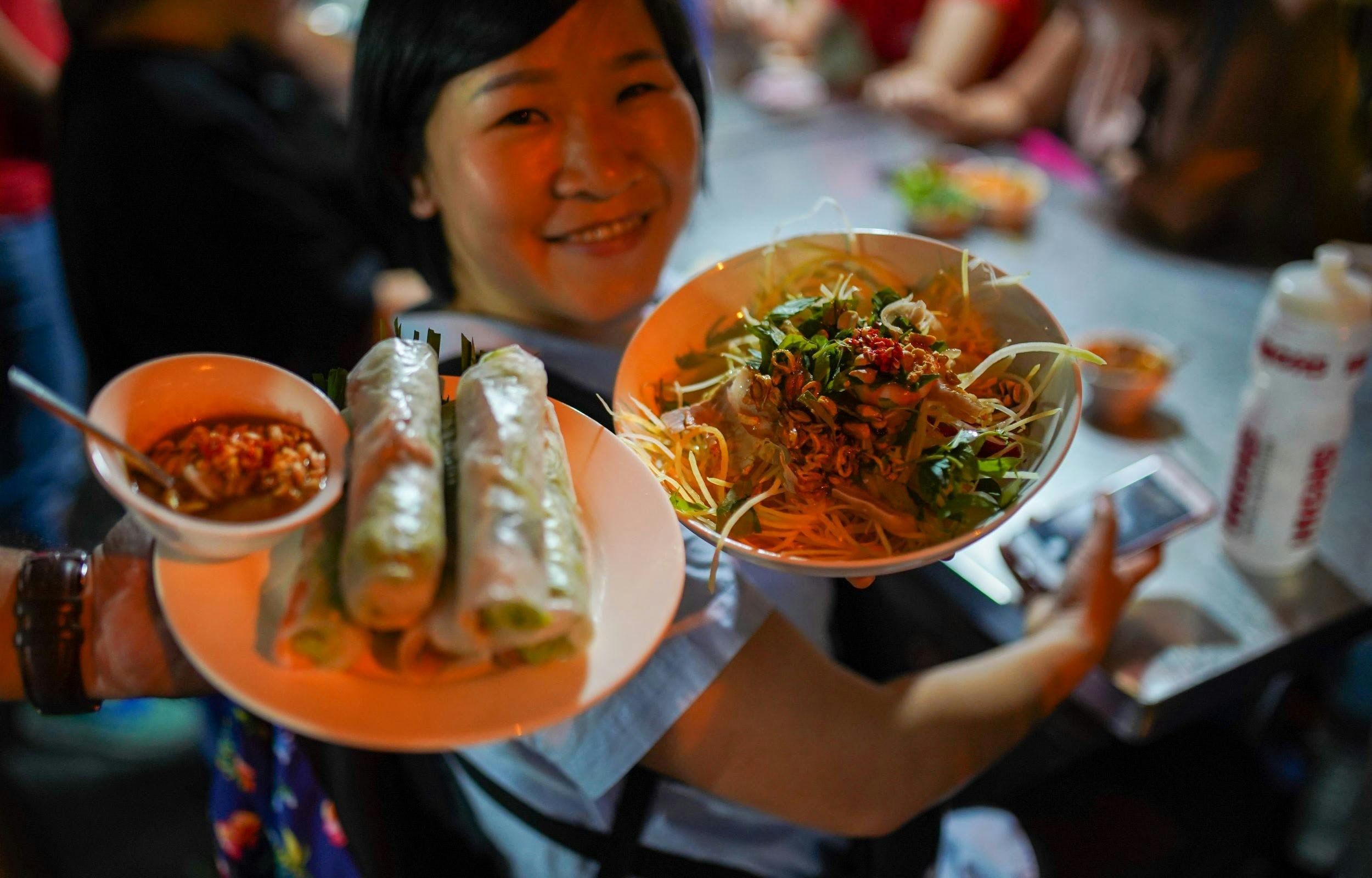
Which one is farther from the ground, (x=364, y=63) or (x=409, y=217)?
(x=364, y=63)

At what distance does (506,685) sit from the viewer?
822mm

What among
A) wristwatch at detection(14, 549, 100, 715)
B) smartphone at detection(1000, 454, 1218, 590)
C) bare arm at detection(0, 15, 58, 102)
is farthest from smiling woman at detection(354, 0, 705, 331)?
bare arm at detection(0, 15, 58, 102)

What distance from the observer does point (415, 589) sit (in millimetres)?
809

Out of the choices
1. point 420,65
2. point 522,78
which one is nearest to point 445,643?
point 522,78

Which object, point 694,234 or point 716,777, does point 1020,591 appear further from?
point 694,234

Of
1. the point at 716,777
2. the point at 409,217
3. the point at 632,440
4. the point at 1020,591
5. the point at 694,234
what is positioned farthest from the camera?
the point at 694,234

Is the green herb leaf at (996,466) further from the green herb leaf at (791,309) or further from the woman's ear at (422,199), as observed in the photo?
the woman's ear at (422,199)

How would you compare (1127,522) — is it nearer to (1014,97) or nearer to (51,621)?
(51,621)

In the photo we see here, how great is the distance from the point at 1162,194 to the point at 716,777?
309cm

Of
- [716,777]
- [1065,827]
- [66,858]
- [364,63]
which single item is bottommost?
[66,858]

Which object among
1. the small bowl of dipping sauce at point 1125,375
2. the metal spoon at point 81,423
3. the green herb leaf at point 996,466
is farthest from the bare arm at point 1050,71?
the metal spoon at point 81,423

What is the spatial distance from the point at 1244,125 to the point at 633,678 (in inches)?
127

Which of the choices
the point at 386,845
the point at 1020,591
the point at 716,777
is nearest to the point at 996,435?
the point at 716,777

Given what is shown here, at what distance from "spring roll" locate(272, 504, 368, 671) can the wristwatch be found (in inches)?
13.5
